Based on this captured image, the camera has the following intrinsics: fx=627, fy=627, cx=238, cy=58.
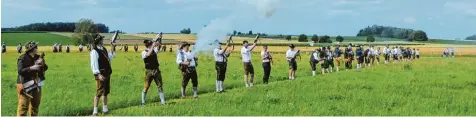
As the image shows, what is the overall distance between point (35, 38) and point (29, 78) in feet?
316

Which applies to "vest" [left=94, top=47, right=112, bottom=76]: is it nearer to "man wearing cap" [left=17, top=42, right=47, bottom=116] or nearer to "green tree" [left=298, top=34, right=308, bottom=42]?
"man wearing cap" [left=17, top=42, right=47, bottom=116]

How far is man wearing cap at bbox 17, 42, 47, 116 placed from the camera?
36.3 ft

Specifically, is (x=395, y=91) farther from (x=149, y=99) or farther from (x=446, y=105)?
(x=149, y=99)

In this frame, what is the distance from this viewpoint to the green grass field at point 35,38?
9644 centimetres

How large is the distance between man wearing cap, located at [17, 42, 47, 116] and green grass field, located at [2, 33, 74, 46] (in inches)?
3402

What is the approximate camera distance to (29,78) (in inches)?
443

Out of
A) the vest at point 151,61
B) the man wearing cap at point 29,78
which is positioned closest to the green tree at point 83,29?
the vest at point 151,61

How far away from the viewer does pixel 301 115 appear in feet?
39.2

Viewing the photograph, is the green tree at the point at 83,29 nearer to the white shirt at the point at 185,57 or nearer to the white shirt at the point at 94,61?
the white shirt at the point at 185,57

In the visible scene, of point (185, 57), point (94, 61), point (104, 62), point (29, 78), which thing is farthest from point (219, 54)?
point (29, 78)

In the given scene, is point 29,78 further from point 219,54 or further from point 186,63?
point 219,54

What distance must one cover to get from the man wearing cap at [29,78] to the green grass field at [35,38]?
86.4 meters

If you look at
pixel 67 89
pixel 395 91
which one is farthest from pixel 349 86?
pixel 67 89

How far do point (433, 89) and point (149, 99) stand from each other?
317 inches
